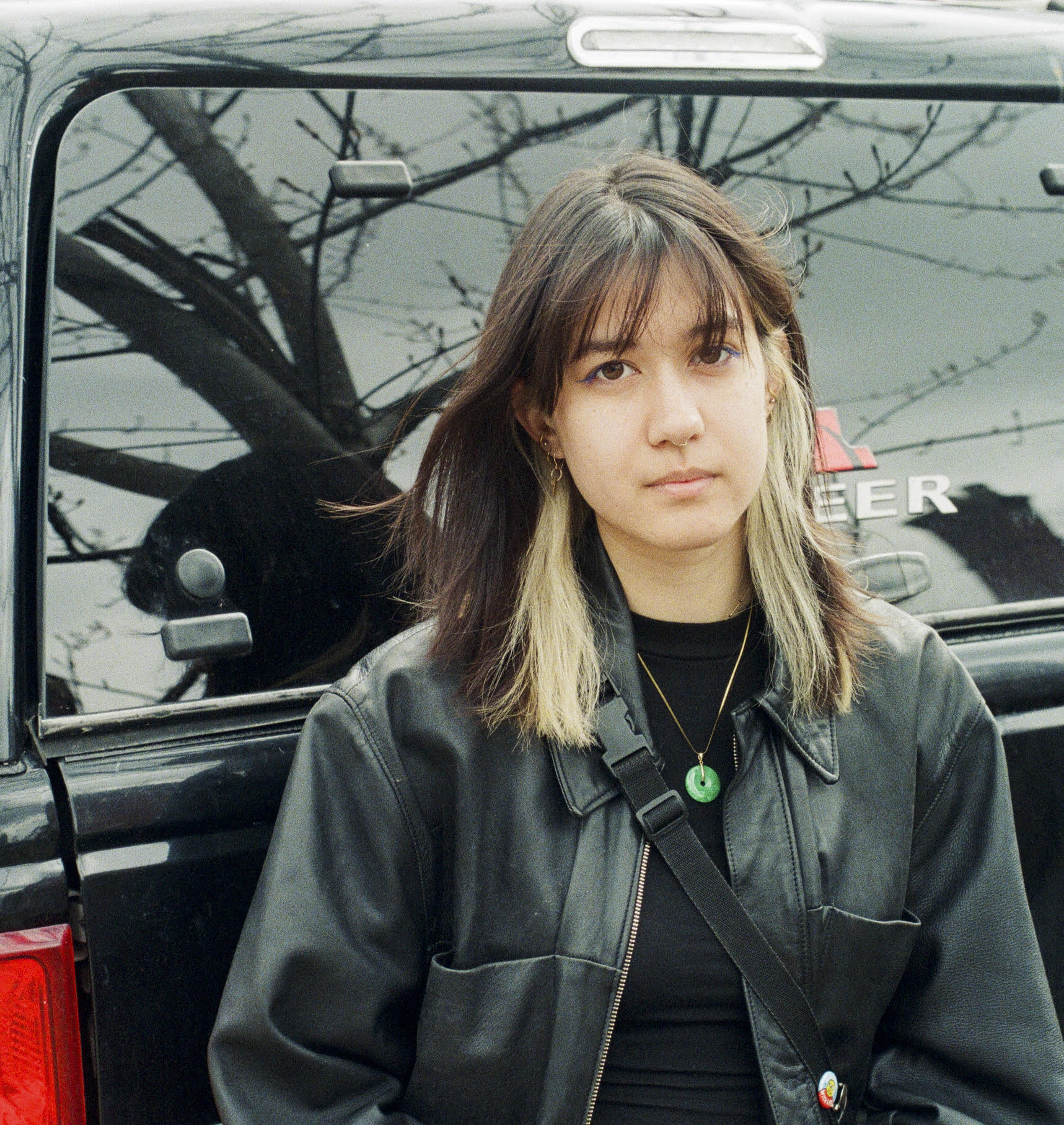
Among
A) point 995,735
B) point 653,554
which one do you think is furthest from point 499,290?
point 995,735

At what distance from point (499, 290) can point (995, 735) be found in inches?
36.1

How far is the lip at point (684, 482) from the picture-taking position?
1731 millimetres

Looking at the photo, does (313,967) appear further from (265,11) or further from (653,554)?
(265,11)

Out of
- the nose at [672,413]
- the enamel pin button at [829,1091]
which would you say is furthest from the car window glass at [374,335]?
the enamel pin button at [829,1091]

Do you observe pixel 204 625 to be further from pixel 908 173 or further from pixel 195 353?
pixel 908 173

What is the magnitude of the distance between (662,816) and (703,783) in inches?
4.5

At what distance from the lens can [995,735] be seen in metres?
1.87

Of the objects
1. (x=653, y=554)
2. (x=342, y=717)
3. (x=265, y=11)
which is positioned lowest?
(x=342, y=717)

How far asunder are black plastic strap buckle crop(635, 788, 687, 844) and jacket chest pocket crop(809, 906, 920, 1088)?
0.22 metres

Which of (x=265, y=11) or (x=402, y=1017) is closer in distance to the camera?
(x=402, y=1017)

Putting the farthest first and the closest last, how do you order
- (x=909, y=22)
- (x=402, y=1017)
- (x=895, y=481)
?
(x=909, y=22) < (x=895, y=481) < (x=402, y=1017)

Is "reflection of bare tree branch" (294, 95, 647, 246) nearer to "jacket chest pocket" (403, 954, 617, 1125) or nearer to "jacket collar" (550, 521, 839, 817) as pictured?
"jacket collar" (550, 521, 839, 817)

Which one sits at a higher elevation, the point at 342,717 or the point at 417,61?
the point at 417,61

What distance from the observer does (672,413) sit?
171 cm
